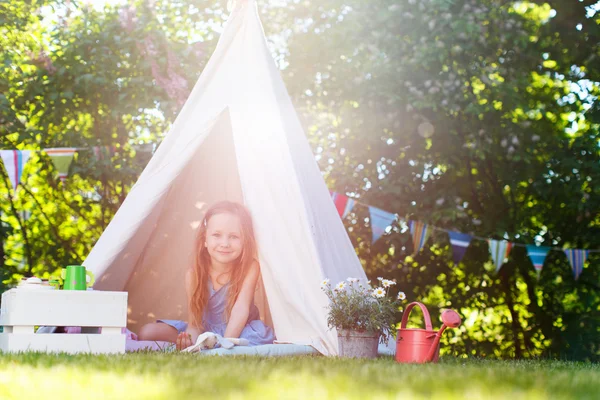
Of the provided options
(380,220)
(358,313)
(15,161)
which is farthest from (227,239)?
(15,161)

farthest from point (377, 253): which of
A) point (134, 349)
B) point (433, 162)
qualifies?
point (134, 349)

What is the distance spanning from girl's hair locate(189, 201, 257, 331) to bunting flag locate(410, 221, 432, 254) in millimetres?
2112

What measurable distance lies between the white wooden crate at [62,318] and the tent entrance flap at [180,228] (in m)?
1.78

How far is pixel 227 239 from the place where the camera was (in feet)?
15.5

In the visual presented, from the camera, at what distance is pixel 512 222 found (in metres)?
6.84

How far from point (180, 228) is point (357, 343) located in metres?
2.23

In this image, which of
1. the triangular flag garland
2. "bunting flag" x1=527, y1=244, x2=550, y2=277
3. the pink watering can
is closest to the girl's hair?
the pink watering can

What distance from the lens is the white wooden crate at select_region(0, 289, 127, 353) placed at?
3.61 m

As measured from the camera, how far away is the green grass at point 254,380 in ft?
6.68

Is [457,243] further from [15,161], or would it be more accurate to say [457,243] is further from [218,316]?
[15,161]

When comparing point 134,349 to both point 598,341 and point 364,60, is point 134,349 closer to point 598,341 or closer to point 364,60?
point 364,60

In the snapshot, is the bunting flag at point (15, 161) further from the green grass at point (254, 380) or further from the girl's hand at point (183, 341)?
the green grass at point (254, 380)

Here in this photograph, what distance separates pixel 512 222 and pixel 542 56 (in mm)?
1560

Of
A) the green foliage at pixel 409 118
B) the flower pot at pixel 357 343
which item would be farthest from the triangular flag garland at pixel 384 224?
the flower pot at pixel 357 343
